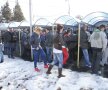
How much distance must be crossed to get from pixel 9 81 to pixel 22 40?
17.9 feet

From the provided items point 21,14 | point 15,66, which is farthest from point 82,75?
point 21,14

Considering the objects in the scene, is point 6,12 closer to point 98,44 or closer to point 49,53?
point 49,53

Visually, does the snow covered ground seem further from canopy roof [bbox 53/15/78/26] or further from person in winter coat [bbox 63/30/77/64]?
canopy roof [bbox 53/15/78/26]

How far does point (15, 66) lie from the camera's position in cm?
1201

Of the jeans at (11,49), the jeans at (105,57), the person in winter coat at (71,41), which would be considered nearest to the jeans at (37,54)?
the person in winter coat at (71,41)

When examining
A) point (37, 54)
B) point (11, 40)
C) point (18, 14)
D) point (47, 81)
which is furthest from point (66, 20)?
point (18, 14)

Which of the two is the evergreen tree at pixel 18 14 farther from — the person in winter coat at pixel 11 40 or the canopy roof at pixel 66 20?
the person in winter coat at pixel 11 40

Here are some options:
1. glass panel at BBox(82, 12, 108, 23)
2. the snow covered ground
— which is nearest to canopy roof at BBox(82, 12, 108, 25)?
glass panel at BBox(82, 12, 108, 23)

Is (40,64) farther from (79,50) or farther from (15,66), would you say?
(79,50)

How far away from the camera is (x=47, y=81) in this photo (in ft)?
29.8

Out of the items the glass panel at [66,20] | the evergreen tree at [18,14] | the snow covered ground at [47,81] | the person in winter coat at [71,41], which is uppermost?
the evergreen tree at [18,14]

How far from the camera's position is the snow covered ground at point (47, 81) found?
840 cm

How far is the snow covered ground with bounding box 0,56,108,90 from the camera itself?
8398 millimetres

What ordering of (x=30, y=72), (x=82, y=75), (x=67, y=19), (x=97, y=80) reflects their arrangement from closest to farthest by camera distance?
(x=97, y=80)
(x=82, y=75)
(x=30, y=72)
(x=67, y=19)
